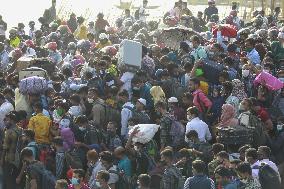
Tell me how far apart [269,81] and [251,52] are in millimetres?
2511

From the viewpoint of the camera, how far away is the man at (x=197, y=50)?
63.1 feet

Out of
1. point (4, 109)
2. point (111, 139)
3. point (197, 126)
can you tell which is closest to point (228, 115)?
point (197, 126)

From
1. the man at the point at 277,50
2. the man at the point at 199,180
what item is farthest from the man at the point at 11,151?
the man at the point at 277,50

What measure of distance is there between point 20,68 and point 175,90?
146 inches

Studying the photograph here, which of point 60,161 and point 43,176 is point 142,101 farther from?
point 43,176

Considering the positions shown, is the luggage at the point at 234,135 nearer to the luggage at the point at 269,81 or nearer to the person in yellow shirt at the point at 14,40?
the luggage at the point at 269,81

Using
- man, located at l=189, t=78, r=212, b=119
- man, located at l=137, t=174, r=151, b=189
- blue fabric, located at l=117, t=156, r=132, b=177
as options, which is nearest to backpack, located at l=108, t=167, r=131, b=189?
blue fabric, located at l=117, t=156, r=132, b=177

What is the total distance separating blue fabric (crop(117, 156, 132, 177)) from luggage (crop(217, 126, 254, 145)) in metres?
1.64

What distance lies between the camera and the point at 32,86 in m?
16.8

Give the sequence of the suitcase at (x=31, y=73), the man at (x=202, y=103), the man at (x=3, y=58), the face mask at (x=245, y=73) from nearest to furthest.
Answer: the man at (x=202, y=103) → the suitcase at (x=31, y=73) → the face mask at (x=245, y=73) → the man at (x=3, y=58)

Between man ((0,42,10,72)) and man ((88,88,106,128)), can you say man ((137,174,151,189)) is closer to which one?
man ((88,88,106,128))

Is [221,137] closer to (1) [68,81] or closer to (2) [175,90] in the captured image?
(2) [175,90]

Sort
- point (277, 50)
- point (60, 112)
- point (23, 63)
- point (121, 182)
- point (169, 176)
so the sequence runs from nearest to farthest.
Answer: point (169, 176), point (121, 182), point (60, 112), point (23, 63), point (277, 50)

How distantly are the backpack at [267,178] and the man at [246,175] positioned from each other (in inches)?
16.9
